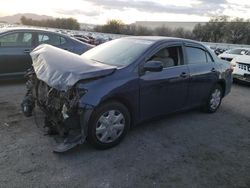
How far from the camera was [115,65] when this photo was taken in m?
4.55

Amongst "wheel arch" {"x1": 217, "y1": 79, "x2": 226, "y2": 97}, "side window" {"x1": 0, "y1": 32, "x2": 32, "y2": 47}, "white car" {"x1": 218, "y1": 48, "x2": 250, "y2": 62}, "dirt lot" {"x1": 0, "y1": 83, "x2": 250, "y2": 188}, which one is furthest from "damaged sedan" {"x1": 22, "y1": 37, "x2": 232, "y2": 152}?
"white car" {"x1": 218, "y1": 48, "x2": 250, "y2": 62}

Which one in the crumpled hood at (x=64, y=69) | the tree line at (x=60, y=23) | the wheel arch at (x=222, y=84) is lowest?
the wheel arch at (x=222, y=84)

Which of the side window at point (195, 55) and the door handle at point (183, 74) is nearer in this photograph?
the door handle at point (183, 74)

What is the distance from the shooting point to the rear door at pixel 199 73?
5.54 m

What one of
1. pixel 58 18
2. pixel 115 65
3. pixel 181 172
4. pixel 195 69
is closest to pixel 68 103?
pixel 115 65

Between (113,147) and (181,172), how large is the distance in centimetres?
104

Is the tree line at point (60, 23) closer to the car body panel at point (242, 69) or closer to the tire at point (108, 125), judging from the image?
the car body panel at point (242, 69)

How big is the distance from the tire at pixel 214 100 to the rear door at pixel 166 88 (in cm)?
98

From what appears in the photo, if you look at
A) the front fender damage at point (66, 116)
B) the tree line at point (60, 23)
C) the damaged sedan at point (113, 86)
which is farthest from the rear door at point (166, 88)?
the tree line at point (60, 23)

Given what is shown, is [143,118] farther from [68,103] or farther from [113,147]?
[68,103]

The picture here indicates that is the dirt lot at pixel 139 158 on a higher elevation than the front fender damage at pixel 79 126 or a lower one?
lower

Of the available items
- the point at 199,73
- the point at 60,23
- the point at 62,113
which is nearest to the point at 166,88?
the point at 199,73

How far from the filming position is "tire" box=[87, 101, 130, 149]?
401cm

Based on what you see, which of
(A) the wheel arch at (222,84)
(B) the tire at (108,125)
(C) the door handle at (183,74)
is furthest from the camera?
(A) the wheel arch at (222,84)
